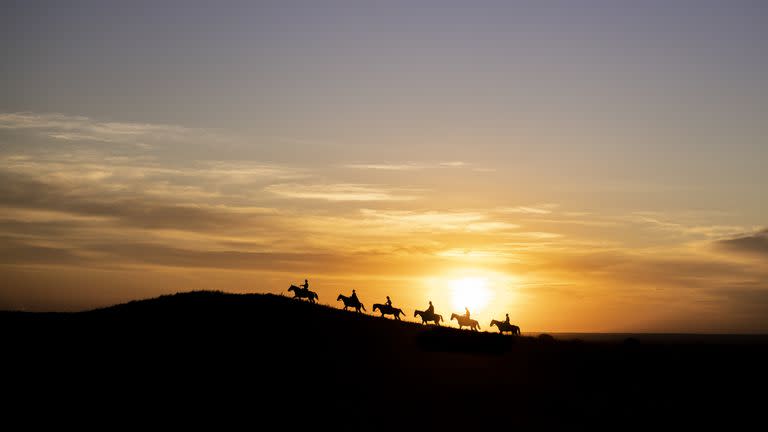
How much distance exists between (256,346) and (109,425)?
11402mm

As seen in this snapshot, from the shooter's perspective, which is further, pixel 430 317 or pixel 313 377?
pixel 430 317

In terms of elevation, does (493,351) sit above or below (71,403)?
above

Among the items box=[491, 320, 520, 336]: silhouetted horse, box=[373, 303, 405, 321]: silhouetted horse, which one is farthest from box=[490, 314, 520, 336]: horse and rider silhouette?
box=[373, 303, 405, 321]: silhouetted horse

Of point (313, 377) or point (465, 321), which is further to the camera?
point (465, 321)

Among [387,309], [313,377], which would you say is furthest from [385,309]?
[313,377]

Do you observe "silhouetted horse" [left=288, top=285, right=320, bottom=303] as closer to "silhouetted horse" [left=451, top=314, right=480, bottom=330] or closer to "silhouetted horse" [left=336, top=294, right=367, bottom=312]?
"silhouetted horse" [left=336, top=294, right=367, bottom=312]

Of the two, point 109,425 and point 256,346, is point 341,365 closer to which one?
point 256,346

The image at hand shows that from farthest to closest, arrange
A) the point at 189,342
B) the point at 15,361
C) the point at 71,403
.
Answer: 1. the point at 189,342
2. the point at 15,361
3. the point at 71,403

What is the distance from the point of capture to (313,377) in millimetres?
38281

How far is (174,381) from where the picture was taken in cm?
3656

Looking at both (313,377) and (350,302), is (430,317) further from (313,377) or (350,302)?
(313,377)

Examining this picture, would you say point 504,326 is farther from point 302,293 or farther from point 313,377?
point 313,377

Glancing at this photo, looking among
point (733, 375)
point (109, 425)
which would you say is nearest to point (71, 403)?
point (109, 425)

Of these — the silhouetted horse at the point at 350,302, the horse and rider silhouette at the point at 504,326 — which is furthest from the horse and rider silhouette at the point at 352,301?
the horse and rider silhouette at the point at 504,326
